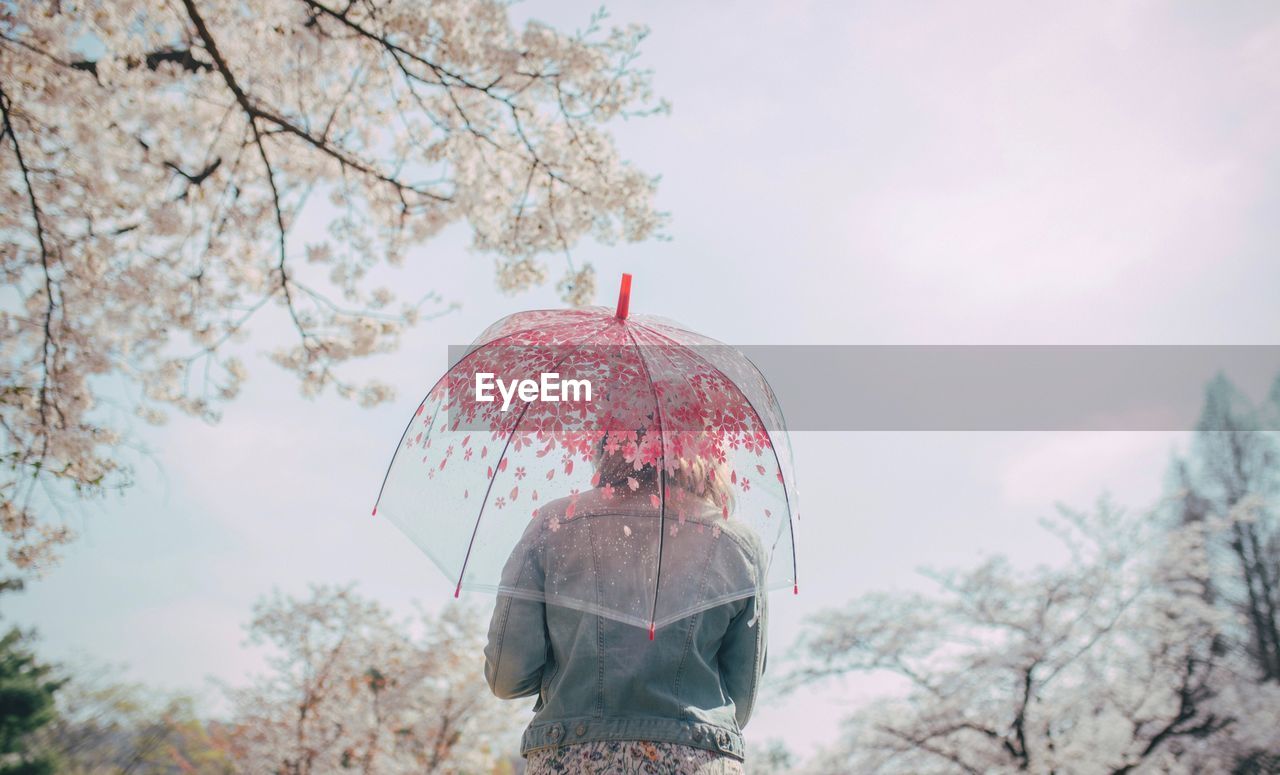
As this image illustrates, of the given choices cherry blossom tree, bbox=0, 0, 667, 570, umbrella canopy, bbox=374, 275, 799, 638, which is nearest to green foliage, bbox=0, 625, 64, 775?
cherry blossom tree, bbox=0, 0, 667, 570

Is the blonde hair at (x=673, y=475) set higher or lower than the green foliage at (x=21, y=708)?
higher

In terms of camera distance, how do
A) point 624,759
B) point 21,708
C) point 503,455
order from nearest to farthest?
point 624,759 → point 503,455 → point 21,708

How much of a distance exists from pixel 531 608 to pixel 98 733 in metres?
20.9

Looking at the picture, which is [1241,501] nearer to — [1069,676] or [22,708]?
[1069,676]

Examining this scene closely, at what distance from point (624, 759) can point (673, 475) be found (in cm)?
56

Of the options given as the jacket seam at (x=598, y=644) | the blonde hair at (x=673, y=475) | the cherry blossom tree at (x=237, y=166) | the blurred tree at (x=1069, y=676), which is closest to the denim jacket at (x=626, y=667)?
the jacket seam at (x=598, y=644)

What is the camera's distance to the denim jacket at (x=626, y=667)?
1.38 meters

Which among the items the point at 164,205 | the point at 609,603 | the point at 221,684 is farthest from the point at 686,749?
the point at 221,684

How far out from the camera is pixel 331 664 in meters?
10.5

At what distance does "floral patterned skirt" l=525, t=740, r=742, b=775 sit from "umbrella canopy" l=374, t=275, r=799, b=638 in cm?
22

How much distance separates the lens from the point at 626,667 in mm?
1415

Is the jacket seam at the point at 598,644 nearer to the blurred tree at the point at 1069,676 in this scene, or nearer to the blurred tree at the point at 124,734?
the blurred tree at the point at 1069,676

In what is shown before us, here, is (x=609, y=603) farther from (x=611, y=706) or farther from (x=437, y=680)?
(x=437, y=680)

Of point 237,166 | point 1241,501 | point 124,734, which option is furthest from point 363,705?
point 1241,501
